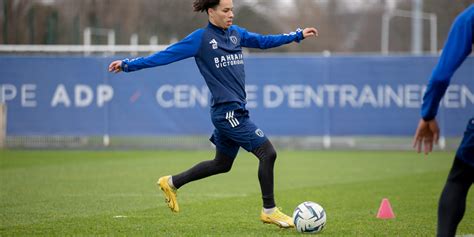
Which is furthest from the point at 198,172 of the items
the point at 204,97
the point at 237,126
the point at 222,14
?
the point at 204,97

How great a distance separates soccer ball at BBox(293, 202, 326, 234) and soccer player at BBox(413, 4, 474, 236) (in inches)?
83.1

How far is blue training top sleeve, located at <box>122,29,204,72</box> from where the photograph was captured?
27.0 feet

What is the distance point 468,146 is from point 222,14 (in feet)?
10.8

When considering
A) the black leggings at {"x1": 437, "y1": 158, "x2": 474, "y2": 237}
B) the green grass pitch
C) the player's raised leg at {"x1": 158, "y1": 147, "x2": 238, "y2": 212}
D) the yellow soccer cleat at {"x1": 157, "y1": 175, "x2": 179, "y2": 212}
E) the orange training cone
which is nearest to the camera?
the black leggings at {"x1": 437, "y1": 158, "x2": 474, "y2": 237}

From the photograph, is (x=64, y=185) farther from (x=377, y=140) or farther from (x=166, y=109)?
(x=377, y=140)

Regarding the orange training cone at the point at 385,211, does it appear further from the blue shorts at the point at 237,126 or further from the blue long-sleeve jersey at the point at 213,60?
the blue long-sleeve jersey at the point at 213,60

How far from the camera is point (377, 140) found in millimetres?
26156

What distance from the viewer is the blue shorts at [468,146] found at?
5.73 metres

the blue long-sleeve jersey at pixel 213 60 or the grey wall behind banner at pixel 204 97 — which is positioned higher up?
the blue long-sleeve jersey at pixel 213 60

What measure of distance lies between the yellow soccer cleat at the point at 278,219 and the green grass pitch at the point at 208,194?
0.11 m

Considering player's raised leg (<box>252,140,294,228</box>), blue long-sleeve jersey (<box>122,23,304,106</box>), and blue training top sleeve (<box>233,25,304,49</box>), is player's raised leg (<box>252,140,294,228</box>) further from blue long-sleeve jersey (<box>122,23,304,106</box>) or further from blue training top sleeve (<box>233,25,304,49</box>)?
blue training top sleeve (<box>233,25,304,49</box>)

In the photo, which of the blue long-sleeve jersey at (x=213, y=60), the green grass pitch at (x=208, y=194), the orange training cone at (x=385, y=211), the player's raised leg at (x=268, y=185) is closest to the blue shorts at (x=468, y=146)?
the green grass pitch at (x=208, y=194)

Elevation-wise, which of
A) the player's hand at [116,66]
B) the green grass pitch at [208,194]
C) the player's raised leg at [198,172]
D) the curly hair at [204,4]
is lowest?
the green grass pitch at [208,194]

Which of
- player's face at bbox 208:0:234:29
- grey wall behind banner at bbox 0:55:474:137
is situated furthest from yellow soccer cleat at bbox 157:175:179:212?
grey wall behind banner at bbox 0:55:474:137
